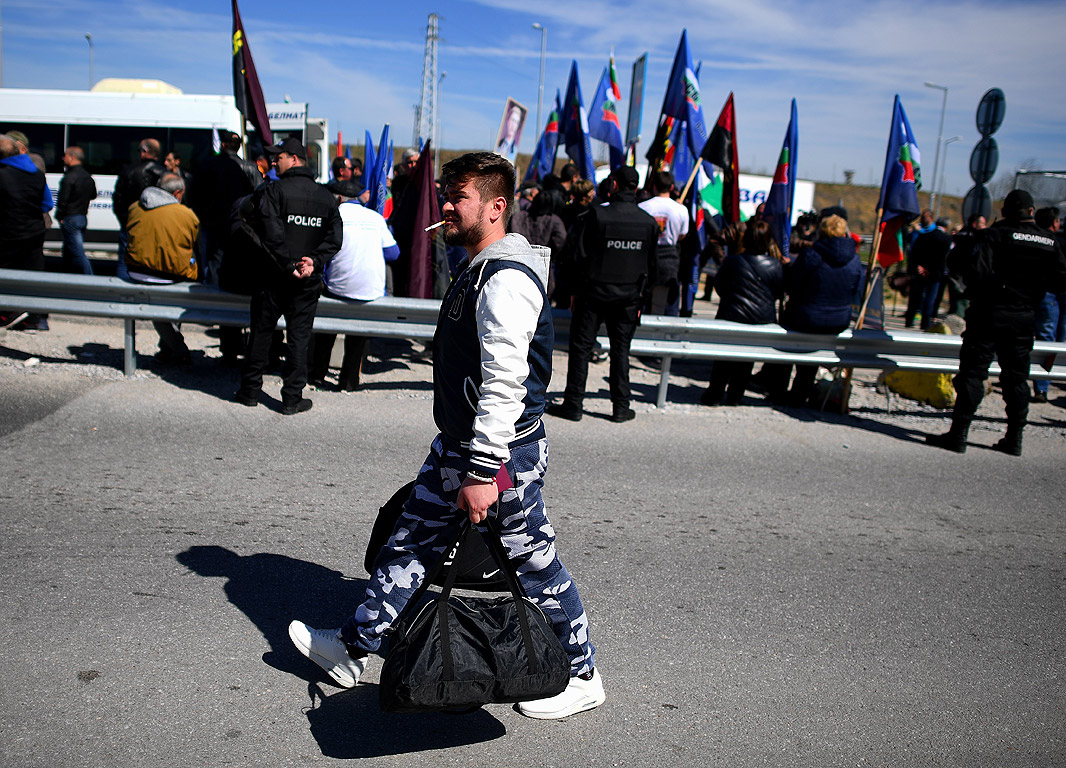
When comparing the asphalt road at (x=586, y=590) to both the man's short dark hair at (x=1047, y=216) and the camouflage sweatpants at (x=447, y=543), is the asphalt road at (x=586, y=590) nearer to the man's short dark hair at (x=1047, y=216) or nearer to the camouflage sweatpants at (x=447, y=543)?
the camouflage sweatpants at (x=447, y=543)

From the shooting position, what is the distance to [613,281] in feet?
22.8

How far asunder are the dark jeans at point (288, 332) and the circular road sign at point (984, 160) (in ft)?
24.9

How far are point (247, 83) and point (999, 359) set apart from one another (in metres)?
7.30

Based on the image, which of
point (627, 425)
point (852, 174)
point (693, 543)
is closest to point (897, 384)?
point (627, 425)

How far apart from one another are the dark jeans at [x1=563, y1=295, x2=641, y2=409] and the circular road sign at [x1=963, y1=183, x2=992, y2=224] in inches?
214

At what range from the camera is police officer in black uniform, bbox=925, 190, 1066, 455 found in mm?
6672

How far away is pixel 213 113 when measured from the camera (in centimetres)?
1563

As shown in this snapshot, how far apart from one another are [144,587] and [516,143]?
11.3 m

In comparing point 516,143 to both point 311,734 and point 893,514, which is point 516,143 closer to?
point 893,514

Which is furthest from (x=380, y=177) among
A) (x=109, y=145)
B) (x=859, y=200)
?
(x=859, y=200)

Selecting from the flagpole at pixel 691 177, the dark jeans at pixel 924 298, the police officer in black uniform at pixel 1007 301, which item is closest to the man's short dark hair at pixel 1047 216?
the police officer in black uniform at pixel 1007 301

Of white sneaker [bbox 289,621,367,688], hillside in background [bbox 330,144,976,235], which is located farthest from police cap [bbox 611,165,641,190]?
hillside in background [bbox 330,144,976,235]

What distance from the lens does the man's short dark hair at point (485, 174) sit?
2.83m

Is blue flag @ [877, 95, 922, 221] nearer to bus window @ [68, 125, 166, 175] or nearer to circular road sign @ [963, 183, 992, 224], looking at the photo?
circular road sign @ [963, 183, 992, 224]
